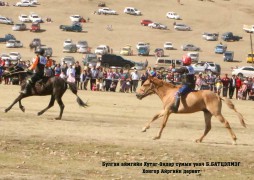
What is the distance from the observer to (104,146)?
734 inches

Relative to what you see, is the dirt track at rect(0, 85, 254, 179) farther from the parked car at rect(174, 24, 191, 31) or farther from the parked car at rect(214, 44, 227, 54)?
the parked car at rect(174, 24, 191, 31)

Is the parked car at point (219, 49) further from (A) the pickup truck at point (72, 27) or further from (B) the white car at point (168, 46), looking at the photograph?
(A) the pickup truck at point (72, 27)

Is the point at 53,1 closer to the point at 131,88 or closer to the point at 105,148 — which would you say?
the point at 131,88

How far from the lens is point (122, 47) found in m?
94.5

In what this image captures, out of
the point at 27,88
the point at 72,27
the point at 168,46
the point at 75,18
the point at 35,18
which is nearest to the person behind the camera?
the point at 27,88

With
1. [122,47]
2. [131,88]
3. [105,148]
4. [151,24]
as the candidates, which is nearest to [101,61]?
[122,47]

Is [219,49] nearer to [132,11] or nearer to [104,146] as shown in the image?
[132,11]

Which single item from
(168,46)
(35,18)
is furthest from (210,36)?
(35,18)

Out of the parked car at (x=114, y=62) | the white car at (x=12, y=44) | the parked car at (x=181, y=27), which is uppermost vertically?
the parked car at (x=181, y=27)

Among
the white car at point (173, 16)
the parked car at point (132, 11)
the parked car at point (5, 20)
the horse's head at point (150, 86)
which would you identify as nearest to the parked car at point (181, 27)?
the white car at point (173, 16)

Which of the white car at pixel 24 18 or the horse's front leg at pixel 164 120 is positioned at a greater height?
the white car at pixel 24 18

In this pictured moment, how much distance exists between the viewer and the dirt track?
15578mm

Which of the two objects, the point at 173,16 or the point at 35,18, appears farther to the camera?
the point at 173,16

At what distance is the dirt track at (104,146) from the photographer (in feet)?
51.1
